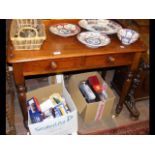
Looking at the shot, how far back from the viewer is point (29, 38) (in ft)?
4.29

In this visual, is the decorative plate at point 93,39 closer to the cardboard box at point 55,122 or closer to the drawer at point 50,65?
Result: the drawer at point 50,65

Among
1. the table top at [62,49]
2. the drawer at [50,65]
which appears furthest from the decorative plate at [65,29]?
the drawer at [50,65]

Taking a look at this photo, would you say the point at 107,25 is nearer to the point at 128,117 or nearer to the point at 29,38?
the point at 29,38

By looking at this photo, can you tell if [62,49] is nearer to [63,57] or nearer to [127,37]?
[63,57]

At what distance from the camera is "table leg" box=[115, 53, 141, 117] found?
65.0 inches

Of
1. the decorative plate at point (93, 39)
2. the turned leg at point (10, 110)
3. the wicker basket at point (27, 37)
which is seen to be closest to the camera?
the wicker basket at point (27, 37)

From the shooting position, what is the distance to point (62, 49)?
1.44 metres

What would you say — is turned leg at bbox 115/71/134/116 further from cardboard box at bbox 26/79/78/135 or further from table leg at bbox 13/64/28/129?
table leg at bbox 13/64/28/129

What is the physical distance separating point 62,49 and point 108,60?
32 cm

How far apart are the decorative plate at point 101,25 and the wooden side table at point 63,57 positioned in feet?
0.21

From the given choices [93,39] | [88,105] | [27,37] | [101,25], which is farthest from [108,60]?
[27,37]

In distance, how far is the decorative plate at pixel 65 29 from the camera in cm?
155
